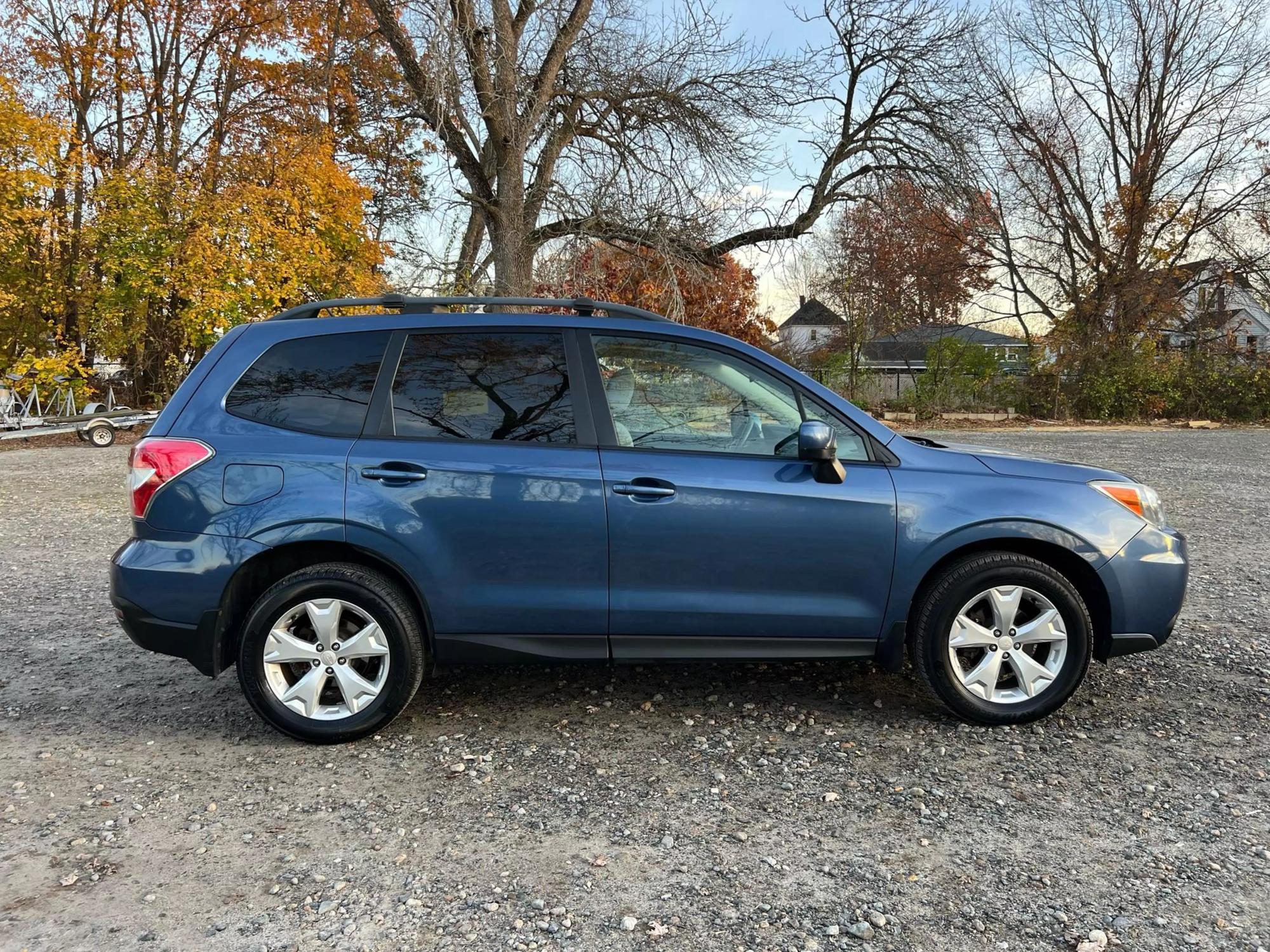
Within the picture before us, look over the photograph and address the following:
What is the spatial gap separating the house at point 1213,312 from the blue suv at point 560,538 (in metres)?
23.9

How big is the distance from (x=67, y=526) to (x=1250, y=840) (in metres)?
9.70

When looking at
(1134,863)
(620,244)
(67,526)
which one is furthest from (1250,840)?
(620,244)

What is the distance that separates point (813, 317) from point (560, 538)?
4214 centimetres

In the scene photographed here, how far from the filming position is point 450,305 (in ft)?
12.9

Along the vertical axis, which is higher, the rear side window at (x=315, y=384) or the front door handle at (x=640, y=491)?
the rear side window at (x=315, y=384)

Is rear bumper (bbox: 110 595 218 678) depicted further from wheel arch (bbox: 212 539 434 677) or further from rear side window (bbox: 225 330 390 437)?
rear side window (bbox: 225 330 390 437)

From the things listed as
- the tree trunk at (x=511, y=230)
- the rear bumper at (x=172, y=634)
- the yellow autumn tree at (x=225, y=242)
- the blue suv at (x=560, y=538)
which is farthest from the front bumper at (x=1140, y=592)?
the yellow autumn tree at (x=225, y=242)

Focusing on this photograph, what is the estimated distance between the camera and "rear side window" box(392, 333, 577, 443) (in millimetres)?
3609

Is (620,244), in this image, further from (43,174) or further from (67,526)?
(43,174)

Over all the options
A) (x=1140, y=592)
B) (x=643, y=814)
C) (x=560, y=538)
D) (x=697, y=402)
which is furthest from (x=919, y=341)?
(x=643, y=814)

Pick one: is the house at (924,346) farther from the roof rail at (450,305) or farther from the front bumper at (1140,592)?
the roof rail at (450,305)

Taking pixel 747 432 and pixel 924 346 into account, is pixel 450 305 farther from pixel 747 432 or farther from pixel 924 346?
pixel 924 346

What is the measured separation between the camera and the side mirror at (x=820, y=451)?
11.3 ft

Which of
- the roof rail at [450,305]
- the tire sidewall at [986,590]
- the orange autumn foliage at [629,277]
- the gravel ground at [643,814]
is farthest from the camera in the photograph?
the orange autumn foliage at [629,277]
